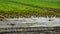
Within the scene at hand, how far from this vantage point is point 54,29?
518 centimetres

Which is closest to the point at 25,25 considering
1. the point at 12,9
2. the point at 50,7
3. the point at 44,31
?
the point at 44,31

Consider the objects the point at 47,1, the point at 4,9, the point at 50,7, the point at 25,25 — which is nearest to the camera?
the point at 25,25

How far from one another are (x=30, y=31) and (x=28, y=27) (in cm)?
14

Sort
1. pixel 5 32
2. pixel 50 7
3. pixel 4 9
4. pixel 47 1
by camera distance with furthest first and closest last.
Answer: pixel 47 1, pixel 50 7, pixel 4 9, pixel 5 32

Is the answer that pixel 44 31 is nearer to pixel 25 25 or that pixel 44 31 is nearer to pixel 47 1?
pixel 25 25

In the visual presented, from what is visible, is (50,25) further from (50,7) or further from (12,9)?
(50,7)

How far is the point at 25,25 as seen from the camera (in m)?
5.22

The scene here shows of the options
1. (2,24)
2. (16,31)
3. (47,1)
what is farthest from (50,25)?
(47,1)

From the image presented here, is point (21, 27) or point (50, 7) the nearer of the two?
point (21, 27)

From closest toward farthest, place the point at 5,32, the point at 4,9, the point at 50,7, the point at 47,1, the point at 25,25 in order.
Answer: the point at 5,32 → the point at 25,25 → the point at 4,9 → the point at 50,7 → the point at 47,1

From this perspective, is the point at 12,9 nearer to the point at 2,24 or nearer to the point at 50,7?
the point at 50,7

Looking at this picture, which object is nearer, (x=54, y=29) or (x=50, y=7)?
(x=54, y=29)

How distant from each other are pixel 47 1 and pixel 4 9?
3548mm

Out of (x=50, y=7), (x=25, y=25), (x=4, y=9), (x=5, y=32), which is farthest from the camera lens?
(x=50, y=7)
